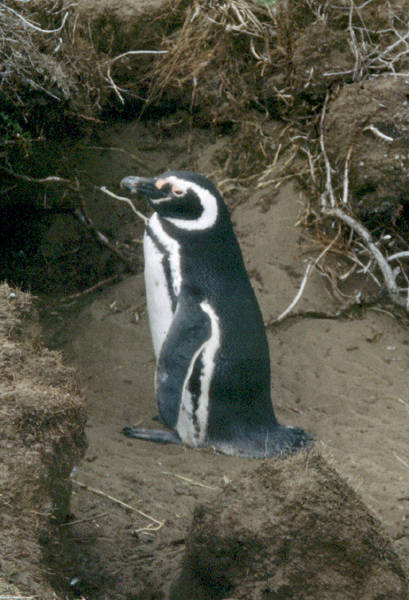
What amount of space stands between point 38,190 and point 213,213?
1884 mm

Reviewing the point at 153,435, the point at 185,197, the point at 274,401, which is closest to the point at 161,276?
the point at 185,197

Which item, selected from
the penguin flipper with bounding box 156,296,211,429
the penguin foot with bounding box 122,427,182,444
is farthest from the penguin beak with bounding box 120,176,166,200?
the penguin foot with bounding box 122,427,182,444

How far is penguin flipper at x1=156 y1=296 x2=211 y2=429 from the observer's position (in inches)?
117

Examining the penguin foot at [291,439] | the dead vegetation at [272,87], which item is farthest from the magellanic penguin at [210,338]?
the dead vegetation at [272,87]

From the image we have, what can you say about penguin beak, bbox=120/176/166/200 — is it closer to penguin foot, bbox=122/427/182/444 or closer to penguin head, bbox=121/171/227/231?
penguin head, bbox=121/171/227/231

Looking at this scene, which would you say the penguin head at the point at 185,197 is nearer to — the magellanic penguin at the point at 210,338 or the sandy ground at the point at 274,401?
the magellanic penguin at the point at 210,338

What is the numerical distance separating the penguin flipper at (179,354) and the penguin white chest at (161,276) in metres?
0.18

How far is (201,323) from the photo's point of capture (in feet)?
10.2

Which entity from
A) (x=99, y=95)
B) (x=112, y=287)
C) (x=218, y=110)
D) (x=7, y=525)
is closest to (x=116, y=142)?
(x=99, y=95)

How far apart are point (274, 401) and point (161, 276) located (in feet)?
3.36

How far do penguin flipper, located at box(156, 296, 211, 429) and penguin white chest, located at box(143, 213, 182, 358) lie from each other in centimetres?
18

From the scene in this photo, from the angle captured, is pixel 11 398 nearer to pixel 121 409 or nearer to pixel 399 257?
pixel 121 409

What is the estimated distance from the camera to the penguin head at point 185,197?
3.17 m

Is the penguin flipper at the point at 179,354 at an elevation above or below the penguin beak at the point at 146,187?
below
